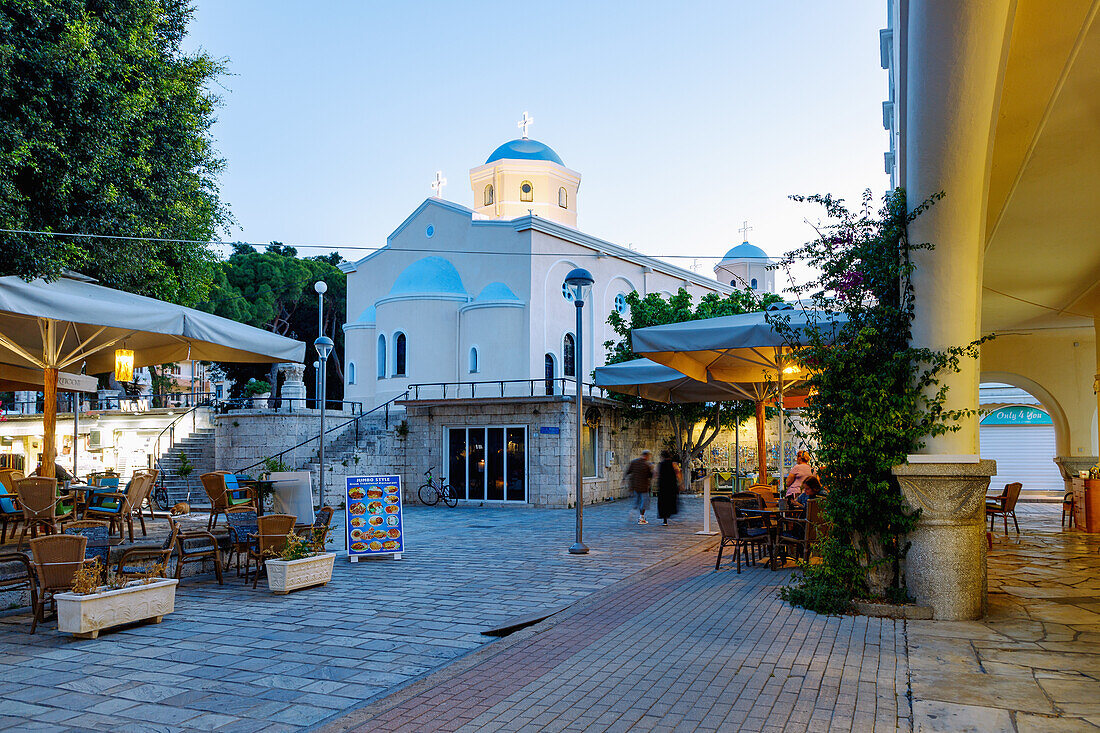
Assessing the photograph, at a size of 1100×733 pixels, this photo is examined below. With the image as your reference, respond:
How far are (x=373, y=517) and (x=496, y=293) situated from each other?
64.2 ft

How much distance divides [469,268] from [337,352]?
18.7 m

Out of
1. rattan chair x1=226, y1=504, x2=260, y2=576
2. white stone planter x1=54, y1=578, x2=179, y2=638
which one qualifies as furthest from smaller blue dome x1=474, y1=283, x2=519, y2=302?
white stone planter x1=54, y1=578, x2=179, y2=638

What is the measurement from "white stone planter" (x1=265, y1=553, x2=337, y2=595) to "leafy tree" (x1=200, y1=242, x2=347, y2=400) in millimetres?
29708

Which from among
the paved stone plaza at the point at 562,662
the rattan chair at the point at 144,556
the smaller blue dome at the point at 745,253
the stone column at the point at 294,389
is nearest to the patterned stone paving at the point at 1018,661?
the paved stone plaza at the point at 562,662

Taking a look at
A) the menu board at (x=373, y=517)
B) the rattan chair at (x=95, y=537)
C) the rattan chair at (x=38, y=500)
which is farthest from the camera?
the menu board at (x=373, y=517)

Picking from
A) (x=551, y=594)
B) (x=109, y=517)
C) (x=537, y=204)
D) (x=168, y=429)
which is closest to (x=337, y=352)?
(x=537, y=204)

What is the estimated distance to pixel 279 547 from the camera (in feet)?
29.3

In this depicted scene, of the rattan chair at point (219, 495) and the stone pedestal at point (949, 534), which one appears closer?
the stone pedestal at point (949, 534)

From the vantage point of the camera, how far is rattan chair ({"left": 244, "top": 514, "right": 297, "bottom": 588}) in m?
8.82

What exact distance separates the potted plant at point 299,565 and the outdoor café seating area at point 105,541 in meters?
0.25

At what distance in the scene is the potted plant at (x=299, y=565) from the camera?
27.5 ft

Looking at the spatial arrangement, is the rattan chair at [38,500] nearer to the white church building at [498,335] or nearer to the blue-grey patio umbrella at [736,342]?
the blue-grey patio umbrella at [736,342]

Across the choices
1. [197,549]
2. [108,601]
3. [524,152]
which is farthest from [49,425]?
[524,152]

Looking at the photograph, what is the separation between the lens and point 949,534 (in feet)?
22.6
